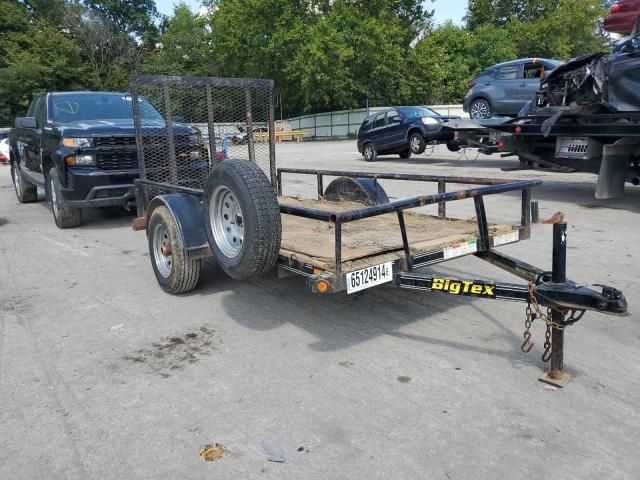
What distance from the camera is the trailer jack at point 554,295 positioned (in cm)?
299

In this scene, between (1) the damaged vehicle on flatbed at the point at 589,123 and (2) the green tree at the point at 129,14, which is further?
(2) the green tree at the point at 129,14

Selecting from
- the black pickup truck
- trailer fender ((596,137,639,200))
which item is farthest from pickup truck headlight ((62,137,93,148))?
trailer fender ((596,137,639,200))

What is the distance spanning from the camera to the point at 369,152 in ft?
67.2

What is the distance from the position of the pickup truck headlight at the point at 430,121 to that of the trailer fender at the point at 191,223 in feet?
47.5

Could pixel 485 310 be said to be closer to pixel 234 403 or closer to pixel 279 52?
pixel 234 403

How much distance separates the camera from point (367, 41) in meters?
40.0

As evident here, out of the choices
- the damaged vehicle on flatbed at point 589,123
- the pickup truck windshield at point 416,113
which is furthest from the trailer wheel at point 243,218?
the pickup truck windshield at point 416,113

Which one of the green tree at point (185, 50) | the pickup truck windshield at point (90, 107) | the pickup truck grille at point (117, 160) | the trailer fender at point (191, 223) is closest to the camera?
the trailer fender at point (191, 223)

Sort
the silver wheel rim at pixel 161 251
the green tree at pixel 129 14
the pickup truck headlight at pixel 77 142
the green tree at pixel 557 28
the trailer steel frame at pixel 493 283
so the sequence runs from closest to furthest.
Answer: the trailer steel frame at pixel 493 283
the silver wheel rim at pixel 161 251
the pickup truck headlight at pixel 77 142
the green tree at pixel 557 28
the green tree at pixel 129 14

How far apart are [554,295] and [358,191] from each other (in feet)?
11.2

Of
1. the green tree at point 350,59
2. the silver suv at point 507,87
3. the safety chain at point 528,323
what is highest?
the green tree at point 350,59

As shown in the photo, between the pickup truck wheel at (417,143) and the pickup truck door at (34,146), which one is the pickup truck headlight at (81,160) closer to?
the pickup truck door at (34,146)

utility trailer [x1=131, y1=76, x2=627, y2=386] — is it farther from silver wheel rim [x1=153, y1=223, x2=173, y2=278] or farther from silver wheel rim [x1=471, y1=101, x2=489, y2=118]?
silver wheel rim [x1=471, y1=101, x2=489, y2=118]

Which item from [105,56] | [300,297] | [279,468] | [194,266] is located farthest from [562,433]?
[105,56]
